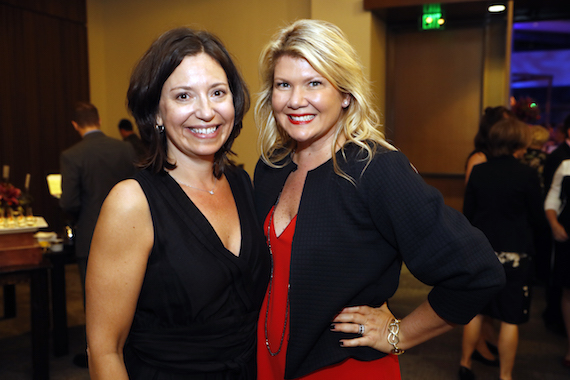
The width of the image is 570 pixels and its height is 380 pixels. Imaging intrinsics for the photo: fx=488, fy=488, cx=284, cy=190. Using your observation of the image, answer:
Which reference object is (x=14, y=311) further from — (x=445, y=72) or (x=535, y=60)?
(x=535, y=60)

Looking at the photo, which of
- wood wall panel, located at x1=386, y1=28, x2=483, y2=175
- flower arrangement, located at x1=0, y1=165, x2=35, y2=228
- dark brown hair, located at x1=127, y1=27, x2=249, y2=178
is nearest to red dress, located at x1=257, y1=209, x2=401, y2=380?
dark brown hair, located at x1=127, y1=27, x2=249, y2=178

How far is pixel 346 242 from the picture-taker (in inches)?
53.9

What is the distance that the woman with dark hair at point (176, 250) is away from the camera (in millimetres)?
1252

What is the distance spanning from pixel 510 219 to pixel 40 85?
6.23 m

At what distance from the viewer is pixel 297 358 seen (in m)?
1.42

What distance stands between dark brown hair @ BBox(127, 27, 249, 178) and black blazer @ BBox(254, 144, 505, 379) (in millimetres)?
450

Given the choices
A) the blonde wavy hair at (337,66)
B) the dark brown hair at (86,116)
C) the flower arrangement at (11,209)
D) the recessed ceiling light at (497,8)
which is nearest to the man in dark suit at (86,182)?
the dark brown hair at (86,116)

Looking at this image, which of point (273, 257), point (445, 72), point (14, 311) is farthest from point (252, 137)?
point (273, 257)

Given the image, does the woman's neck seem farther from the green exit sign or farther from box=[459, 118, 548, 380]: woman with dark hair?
the green exit sign

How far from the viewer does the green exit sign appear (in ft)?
17.8

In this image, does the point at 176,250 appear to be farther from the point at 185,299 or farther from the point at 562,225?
the point at 562,225

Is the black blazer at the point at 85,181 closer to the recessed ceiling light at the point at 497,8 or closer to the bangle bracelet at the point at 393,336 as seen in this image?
the bangle bracelet at the point at 393,336

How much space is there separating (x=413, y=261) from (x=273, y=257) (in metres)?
0.46

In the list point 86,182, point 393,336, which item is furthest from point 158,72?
point 86,182
